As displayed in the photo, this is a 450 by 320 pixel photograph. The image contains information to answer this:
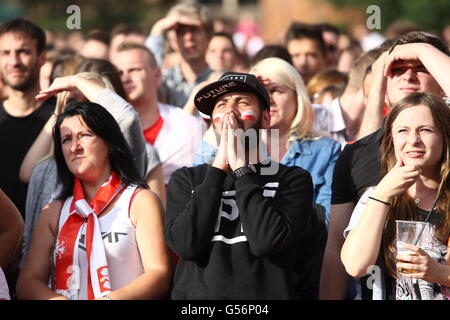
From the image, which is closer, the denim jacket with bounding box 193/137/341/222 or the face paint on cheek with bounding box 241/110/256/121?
the face paint on cheek with bounding box 241/110/256/121

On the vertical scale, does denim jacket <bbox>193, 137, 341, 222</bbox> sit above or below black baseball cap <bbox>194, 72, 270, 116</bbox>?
below

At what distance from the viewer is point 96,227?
519 centimetres

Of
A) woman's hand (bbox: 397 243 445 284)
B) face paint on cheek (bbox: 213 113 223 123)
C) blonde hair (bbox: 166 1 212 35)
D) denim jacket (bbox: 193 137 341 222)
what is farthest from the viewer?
blonde hair (bbox: 166 1 212 35)

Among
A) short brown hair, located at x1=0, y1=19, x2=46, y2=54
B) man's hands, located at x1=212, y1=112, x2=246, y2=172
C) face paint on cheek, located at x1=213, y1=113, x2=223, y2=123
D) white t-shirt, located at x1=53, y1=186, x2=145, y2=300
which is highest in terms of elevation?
short brown hair, located at x1=0, y1=19, x2=46, y2=54

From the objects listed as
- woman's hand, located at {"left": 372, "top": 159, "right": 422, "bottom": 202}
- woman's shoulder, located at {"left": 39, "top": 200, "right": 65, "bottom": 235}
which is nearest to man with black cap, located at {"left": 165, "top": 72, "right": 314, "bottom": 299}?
woman's hand, located at {"left": 372, "top": 159, "right": 422, "bottom": 202}

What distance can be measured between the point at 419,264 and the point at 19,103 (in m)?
3.93

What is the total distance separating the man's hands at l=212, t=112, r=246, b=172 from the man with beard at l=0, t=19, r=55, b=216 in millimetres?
2371

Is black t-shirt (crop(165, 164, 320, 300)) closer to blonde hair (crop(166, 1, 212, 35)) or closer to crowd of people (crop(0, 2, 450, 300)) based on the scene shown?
crowd of people (crop(0, 2, 450, 300))

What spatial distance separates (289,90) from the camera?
20.8 feet

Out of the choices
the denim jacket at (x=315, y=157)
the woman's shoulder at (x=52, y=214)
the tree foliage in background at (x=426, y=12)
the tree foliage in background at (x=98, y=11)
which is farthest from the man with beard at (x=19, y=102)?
the tree foliage in background at (x=98, y=11)

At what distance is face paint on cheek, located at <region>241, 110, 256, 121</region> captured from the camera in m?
5.02

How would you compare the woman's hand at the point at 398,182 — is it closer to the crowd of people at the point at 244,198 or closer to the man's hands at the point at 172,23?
the crowd of people at the point at 244,198

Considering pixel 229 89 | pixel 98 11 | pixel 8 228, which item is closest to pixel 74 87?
pixel 8 228
